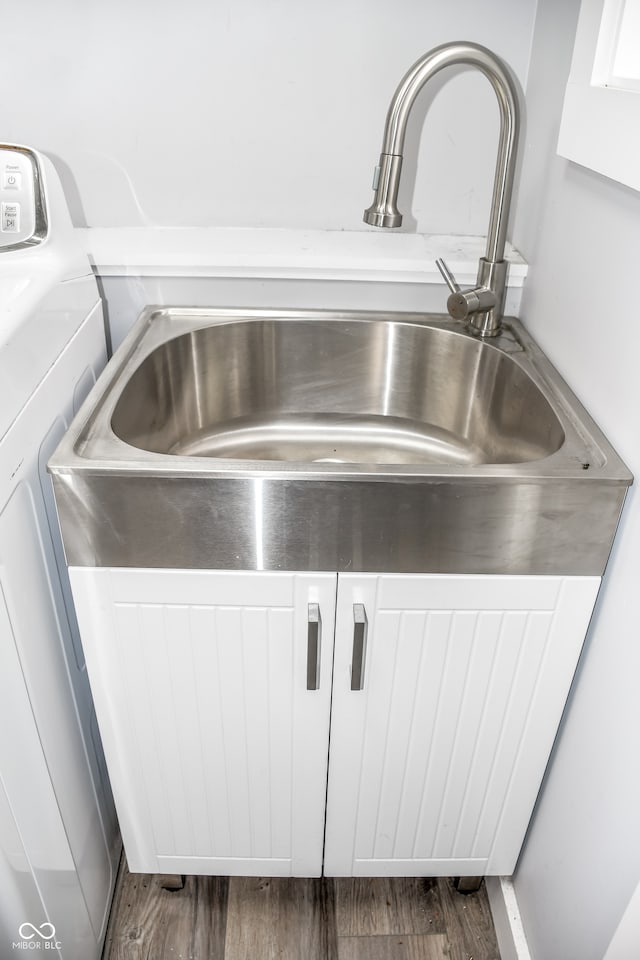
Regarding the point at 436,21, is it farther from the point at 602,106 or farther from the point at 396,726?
the point at 396,726

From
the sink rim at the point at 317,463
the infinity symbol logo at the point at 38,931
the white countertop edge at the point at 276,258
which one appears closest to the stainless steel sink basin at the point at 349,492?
the sink rim at the point at 317,463

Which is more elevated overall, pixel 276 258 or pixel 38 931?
pixel 276 258

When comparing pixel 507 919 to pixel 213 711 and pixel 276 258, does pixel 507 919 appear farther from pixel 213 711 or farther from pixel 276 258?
pixel 276 258

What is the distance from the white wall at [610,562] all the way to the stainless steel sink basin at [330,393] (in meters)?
0.16

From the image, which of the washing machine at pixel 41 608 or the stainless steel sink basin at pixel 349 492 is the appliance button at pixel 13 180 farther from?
the stainless steel sink basin at pixel 349 492

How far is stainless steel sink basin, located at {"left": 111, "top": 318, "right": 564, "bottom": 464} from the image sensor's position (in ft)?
4.02

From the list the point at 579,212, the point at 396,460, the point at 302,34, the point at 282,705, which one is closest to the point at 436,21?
the point at 302,34

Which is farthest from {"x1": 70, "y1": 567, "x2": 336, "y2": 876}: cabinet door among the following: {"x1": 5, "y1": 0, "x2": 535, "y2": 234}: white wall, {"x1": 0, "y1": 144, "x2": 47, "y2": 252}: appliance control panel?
{"x1": 5, "y1": 0, "x2": 535, "y2": 234}: white wall

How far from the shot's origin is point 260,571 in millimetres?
929

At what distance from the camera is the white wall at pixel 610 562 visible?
2.84 ft

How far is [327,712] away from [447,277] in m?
0.71

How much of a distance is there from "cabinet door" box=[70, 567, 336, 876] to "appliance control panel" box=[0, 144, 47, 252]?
50 centimetres

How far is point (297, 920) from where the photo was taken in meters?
1.28

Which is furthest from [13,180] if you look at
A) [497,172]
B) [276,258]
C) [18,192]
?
[497,172]
